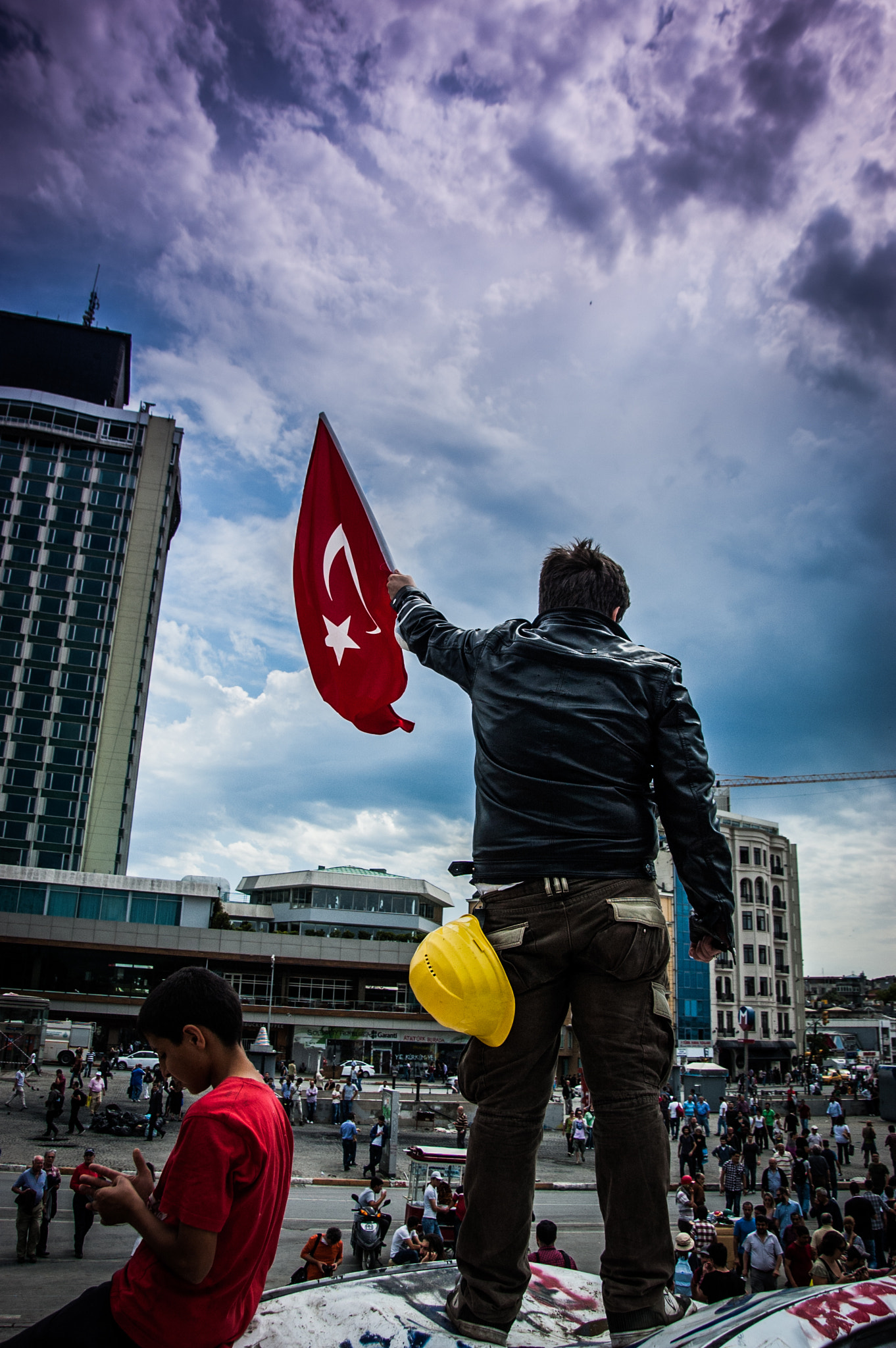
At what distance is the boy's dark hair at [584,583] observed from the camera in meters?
3.28

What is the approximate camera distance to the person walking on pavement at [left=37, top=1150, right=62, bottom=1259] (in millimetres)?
13633

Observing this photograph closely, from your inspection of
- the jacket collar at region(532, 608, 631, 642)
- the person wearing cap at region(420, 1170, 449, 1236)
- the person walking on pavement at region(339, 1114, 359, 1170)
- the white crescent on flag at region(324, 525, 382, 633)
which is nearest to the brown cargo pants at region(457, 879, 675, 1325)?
the jacket collar at region(532, 608, 631, 642)

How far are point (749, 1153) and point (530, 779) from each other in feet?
88.1

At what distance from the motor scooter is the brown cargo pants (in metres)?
12.3

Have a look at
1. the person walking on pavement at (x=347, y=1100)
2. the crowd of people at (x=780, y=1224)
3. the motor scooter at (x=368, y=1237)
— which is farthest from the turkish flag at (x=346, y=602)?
the person walking on pavement at (x=347, y=1100)

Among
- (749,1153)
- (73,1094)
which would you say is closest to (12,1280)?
(73,1094)

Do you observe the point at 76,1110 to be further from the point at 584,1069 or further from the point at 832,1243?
the point at 584,1069

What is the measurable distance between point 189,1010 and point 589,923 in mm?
1142

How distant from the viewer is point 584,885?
2664 mm

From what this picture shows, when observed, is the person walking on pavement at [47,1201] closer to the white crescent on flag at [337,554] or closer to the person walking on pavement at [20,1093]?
the white crescent on flag at [337,554]

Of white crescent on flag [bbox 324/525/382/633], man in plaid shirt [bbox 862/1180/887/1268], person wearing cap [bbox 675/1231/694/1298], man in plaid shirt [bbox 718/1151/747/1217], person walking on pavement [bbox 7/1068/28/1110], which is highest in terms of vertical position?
white crescent on flag [bbox 324/525/382/633]

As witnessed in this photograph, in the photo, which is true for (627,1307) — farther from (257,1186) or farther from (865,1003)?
(865,1003)

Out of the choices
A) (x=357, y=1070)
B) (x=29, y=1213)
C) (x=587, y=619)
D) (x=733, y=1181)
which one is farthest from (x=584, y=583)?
(x=357, y=1070)

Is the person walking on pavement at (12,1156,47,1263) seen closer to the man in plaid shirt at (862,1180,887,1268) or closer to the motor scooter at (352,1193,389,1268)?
the motor scooter at (352,1193,389,1268)
